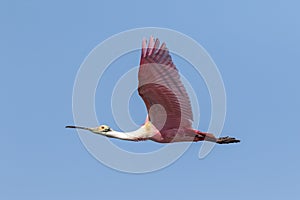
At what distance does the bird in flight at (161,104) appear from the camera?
55.1 feet

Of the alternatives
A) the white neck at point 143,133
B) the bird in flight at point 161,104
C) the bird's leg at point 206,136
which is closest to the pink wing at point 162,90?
the bird in flight at point 161,104

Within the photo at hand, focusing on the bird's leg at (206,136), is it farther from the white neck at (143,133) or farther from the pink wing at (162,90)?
the white neck at (143,133)

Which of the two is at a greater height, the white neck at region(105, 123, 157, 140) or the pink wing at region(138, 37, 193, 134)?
the pink wing at region(138, 37, 193, 134)

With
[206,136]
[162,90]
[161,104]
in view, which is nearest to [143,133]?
[161,104]

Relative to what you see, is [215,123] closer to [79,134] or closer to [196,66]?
[196,66]

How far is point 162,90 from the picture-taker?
17391 millimetres

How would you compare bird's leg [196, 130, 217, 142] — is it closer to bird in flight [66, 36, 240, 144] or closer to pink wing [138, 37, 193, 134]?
bird in flight [66, 36, 240, 144]

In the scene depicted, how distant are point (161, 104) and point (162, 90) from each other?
0.62 m

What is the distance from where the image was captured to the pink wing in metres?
16.8

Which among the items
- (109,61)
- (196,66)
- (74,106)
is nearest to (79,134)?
(74,106)

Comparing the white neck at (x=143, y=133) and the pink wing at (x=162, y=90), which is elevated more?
the pink wing at (x=162, y=90)

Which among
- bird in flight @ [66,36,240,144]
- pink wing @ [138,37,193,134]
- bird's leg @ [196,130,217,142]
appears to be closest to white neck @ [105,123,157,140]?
bird in flight @ [66,36,240,144]

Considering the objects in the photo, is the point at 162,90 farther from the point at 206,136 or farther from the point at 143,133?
the point at 206,136

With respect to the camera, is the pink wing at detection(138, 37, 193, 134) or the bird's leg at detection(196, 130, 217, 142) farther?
the bird's leg at detection(196, 130, 217, 142)
